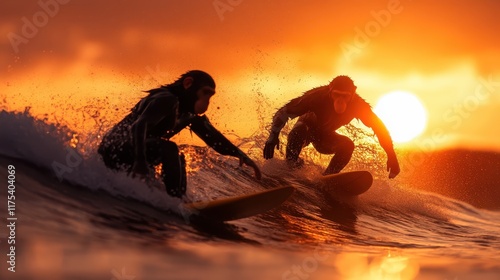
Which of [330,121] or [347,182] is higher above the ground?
[330,121]

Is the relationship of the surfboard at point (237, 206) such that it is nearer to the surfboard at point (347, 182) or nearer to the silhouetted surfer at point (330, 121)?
the silhouetted surfer at point (330, 121)

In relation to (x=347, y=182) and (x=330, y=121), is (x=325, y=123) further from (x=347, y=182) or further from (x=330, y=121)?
Result: (x=347, y=182)

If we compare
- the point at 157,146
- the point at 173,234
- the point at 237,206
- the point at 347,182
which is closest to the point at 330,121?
the point at 347,182

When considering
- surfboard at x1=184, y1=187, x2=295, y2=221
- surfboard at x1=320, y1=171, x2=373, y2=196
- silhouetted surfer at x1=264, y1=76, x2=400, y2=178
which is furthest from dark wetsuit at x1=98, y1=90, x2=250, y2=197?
surfboard at x1=320, y1=171, x2=373, y2=196

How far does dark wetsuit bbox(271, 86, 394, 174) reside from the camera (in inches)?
406

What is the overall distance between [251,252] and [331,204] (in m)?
4.17

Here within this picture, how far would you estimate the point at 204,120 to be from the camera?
25.4 ft

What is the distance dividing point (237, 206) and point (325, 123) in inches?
131

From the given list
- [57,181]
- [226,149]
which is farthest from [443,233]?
[57,181]

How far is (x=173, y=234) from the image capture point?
22.0 ft

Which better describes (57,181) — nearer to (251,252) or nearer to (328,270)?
(251,252)

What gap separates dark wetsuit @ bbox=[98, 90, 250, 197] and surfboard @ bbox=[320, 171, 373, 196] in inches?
137

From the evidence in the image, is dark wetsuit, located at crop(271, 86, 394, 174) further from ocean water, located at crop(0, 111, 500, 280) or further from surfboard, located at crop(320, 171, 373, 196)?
ocean water, located at crop(0, 111, 500, 280)

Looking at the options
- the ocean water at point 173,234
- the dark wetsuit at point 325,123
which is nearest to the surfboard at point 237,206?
the ocean water at point 173,234
